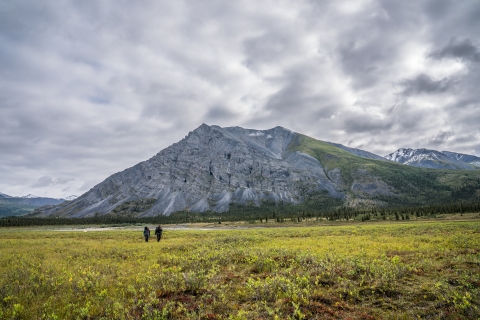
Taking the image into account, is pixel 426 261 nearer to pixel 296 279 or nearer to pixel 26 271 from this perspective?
pixel 296 279

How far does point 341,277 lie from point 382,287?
2107mm

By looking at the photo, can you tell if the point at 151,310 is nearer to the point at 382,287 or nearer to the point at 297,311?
the point at 297,311

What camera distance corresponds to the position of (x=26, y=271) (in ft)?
51.1

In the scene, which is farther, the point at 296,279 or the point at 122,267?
the point at 122,267

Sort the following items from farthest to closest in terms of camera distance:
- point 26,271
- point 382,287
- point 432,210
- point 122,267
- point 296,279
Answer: point 432,210, point 122,267, point 26,271, point 296,279, point 382,287

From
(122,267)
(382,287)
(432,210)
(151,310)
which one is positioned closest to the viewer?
(151,310)

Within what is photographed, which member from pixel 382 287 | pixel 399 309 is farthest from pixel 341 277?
pixel 399 309

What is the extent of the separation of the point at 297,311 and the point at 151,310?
5.84 metres

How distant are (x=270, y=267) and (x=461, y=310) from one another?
31.5 feet

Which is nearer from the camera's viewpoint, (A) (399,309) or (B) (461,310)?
(B) (461,310)

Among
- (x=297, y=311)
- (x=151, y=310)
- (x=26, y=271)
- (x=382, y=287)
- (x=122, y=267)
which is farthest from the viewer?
(x=122, y=267)

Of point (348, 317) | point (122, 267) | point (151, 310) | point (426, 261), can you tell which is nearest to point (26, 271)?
point (122, 267)

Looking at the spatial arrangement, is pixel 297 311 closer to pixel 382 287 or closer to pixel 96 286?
pixel 382 287

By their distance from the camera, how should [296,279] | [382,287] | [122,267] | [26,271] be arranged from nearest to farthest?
[382,287], [296,279], [26,271], [122,267]
